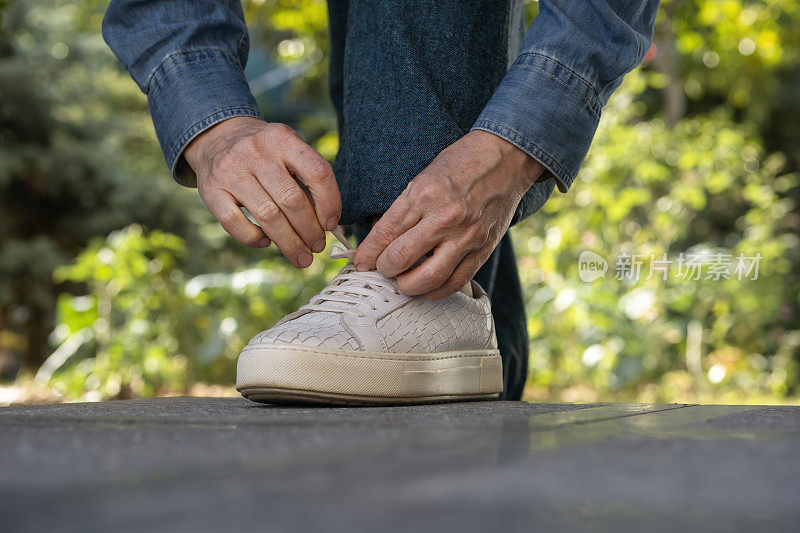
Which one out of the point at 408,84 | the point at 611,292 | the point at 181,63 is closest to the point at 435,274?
the point at 408,84

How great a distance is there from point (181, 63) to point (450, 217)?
50 centimetres

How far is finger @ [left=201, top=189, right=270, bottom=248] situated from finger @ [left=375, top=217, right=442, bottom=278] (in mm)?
169

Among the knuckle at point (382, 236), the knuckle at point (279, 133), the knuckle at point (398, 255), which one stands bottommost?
the knuckle at point (398, 255)

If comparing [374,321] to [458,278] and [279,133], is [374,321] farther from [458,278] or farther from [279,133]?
[279,133]

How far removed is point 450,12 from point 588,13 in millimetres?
239

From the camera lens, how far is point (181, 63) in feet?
3.88

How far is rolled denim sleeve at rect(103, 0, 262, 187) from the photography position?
1.15 meters

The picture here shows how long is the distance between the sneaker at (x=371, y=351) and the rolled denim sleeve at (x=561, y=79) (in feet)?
0.79

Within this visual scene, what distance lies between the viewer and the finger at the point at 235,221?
1.03 metres

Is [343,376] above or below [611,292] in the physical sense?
above

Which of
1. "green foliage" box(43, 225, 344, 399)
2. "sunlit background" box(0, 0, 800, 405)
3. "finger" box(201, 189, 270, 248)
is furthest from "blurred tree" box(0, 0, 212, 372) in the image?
"finger" box(201, 189, 270, 248)

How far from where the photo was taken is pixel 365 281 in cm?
107

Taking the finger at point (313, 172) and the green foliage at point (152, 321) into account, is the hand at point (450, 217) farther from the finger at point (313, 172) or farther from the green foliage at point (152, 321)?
the green foliage at point (152, 321)

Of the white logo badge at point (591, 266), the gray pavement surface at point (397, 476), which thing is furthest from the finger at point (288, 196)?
Result: the white logo badge at point (591, 266)
